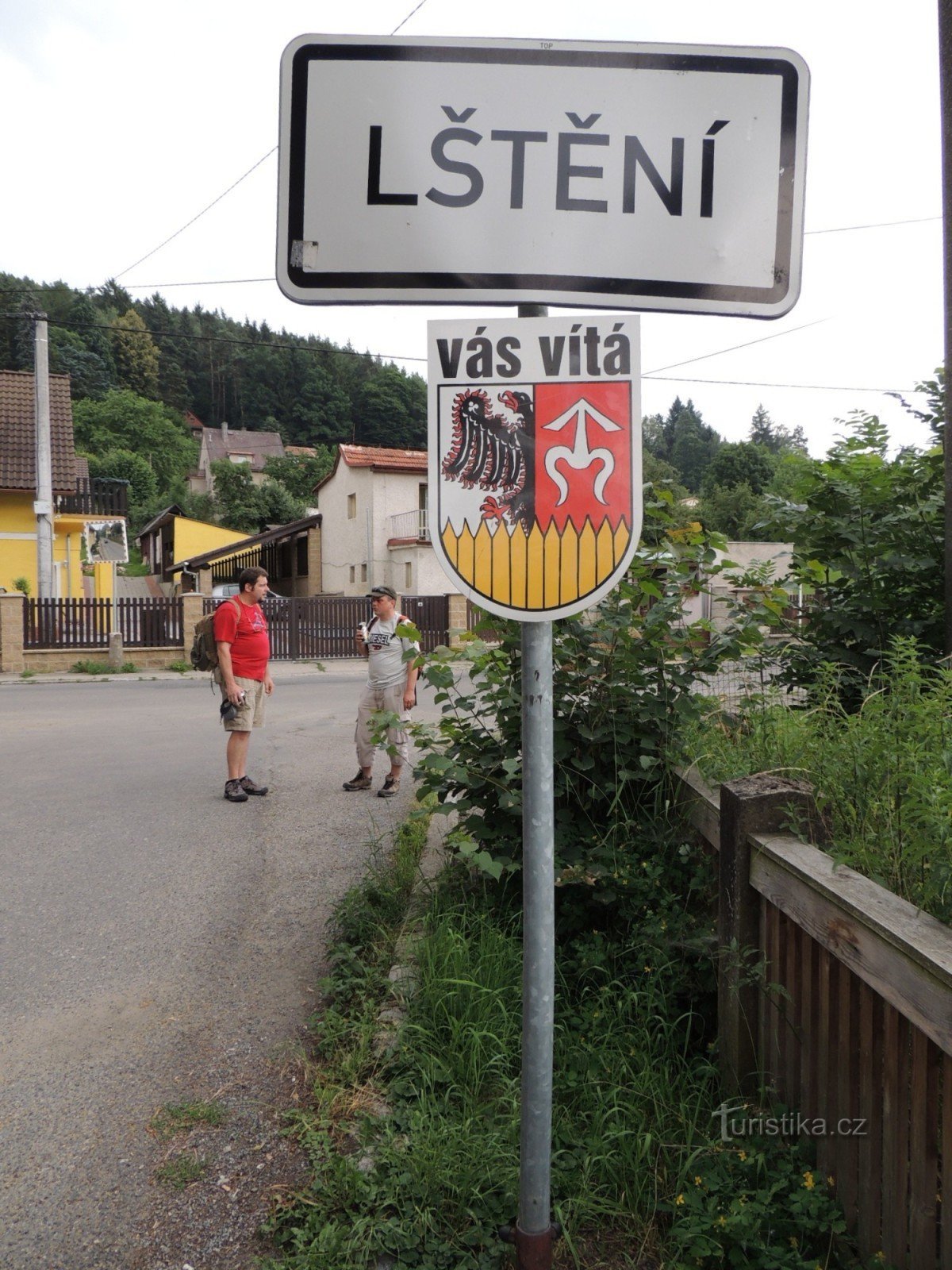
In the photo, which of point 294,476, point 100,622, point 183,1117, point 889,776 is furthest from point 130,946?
point 294,476

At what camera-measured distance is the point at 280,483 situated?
61625mm

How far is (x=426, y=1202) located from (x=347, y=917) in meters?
2.02

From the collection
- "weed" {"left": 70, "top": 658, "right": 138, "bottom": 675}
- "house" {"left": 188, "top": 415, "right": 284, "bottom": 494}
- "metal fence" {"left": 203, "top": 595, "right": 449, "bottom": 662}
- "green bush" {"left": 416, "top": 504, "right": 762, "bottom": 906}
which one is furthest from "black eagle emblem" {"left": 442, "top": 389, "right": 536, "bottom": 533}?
"house" {"left": 188, "top": 415, "right": 284, "bottom": 494}

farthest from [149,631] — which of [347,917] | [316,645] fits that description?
[347,917]

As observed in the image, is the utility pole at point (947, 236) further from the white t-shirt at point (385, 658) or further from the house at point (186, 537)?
the house at point (186, 537)

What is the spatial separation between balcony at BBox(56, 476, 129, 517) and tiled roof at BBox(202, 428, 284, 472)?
6114 cm

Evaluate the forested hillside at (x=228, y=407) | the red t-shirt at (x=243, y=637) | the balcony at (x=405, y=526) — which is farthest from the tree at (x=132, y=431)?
the red t-shirt at (x=243, y=637)

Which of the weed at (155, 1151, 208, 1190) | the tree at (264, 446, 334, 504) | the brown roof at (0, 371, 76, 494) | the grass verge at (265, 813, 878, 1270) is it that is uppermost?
the tree at (264, 446, 334, 504)

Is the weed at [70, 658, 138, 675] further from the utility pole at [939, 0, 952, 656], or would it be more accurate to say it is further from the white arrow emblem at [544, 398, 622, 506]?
the white arrow emblem at [544, 398, 622, 506]

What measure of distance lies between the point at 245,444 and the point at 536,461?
9834cm

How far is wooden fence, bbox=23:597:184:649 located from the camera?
2173cm

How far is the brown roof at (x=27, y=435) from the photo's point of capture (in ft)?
87.8

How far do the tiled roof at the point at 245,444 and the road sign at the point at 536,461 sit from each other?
91.1 metres

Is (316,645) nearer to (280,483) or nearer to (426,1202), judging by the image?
(426,1202)
